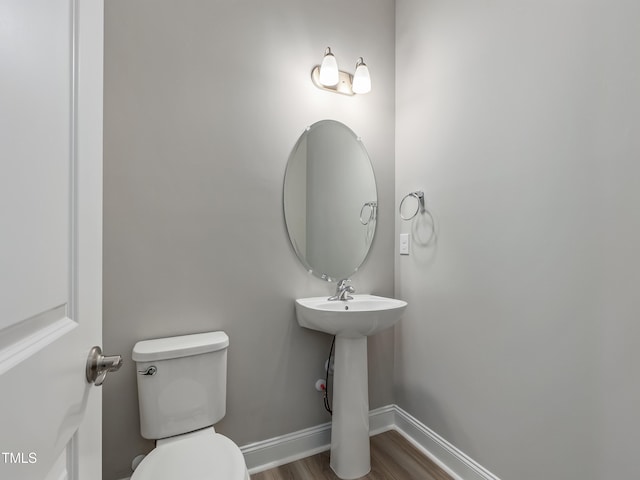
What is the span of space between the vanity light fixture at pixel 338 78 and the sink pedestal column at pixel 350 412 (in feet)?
4.51

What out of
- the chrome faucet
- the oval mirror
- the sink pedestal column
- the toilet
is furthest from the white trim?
the oval mirror

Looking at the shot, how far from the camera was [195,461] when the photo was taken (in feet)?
3.45

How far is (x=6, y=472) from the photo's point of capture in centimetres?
30

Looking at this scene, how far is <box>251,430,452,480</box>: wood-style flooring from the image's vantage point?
151cm

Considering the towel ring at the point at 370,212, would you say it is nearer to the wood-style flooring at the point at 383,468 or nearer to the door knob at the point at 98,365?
the wood-style flooring at the point at 383,468

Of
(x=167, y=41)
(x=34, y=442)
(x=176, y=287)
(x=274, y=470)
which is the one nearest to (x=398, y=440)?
Result: (x=274, y=470)

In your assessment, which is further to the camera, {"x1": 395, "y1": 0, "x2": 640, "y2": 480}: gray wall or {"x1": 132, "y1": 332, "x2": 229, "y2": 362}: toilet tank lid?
{"x1": 132, "y1": 332, "x2": 229, "y2": 362}: toilet tank lid

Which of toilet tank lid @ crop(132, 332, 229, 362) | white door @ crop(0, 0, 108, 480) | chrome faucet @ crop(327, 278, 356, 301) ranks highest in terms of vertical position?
white door @ crop(0, 0, 108, 480)

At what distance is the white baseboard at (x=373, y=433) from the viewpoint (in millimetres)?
1466

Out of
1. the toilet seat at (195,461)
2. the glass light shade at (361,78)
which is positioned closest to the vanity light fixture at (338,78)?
the glass light shade at (361,78)

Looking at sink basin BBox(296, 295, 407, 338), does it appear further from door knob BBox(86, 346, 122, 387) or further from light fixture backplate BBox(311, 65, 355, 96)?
light fixture backplate BBox(311, 65, 355, 96)

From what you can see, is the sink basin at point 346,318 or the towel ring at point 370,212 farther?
the towel ring at point 370,212

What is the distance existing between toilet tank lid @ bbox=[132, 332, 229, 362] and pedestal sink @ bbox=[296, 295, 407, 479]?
1.41 ft

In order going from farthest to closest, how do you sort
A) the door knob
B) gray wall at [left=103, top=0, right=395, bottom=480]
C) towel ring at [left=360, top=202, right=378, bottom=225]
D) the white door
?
towel ring at [left=360, top=202, right=378, bottom=225] → gray wall at [left=103, top=0, right=395, bottom=480] → the door knob → the white door
